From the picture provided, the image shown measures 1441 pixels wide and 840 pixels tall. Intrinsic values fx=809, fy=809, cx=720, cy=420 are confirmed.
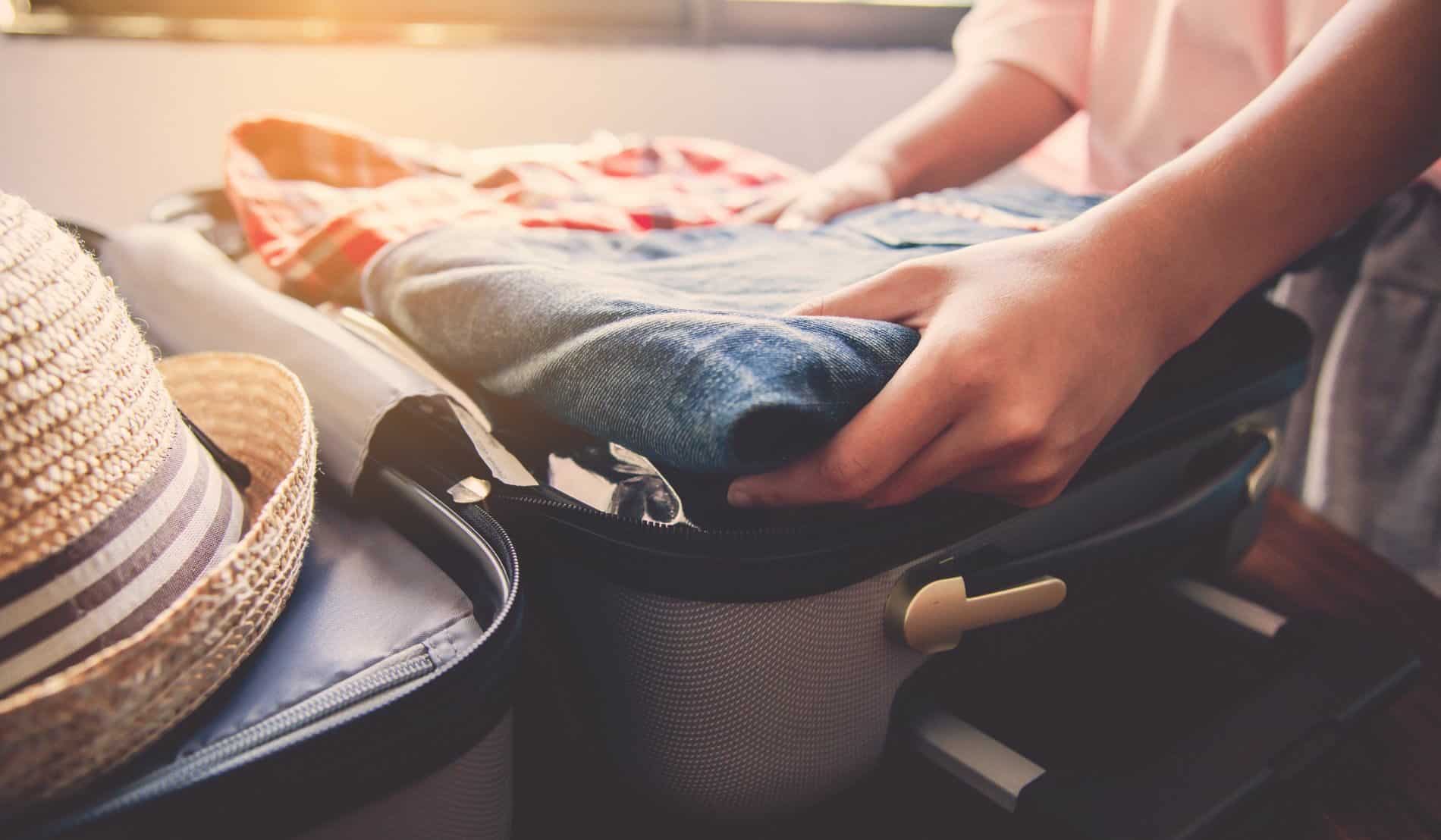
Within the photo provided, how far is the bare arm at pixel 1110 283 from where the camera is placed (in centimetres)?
30

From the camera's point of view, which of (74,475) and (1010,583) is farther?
(1010,583)

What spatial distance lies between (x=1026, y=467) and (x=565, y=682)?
230 millimetres

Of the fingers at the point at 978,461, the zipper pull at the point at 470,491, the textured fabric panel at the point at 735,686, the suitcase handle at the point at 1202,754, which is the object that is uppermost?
the fingers at the point at 978,461

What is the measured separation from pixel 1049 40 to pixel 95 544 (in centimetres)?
74

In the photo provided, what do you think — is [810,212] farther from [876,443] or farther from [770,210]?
[876,443]

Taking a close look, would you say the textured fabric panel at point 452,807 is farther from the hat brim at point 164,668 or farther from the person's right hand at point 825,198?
the person's right hand at point 825,198

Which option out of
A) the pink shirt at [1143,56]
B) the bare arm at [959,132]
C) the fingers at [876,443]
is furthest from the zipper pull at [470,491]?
the pink shirt at [1143,56]

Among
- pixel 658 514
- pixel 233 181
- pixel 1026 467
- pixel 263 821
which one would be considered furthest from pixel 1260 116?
pixel 233 181

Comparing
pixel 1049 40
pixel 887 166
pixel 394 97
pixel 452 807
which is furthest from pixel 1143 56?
pixel 394 97

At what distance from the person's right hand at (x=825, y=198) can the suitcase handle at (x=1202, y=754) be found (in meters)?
0.35

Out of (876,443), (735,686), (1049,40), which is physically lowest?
(735,686)

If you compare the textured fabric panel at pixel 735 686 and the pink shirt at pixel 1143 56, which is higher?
the pink shirt at pixel 1143 56

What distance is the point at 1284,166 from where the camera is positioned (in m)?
0.37

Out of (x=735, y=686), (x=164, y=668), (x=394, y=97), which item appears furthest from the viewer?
(x=394, y=97)
